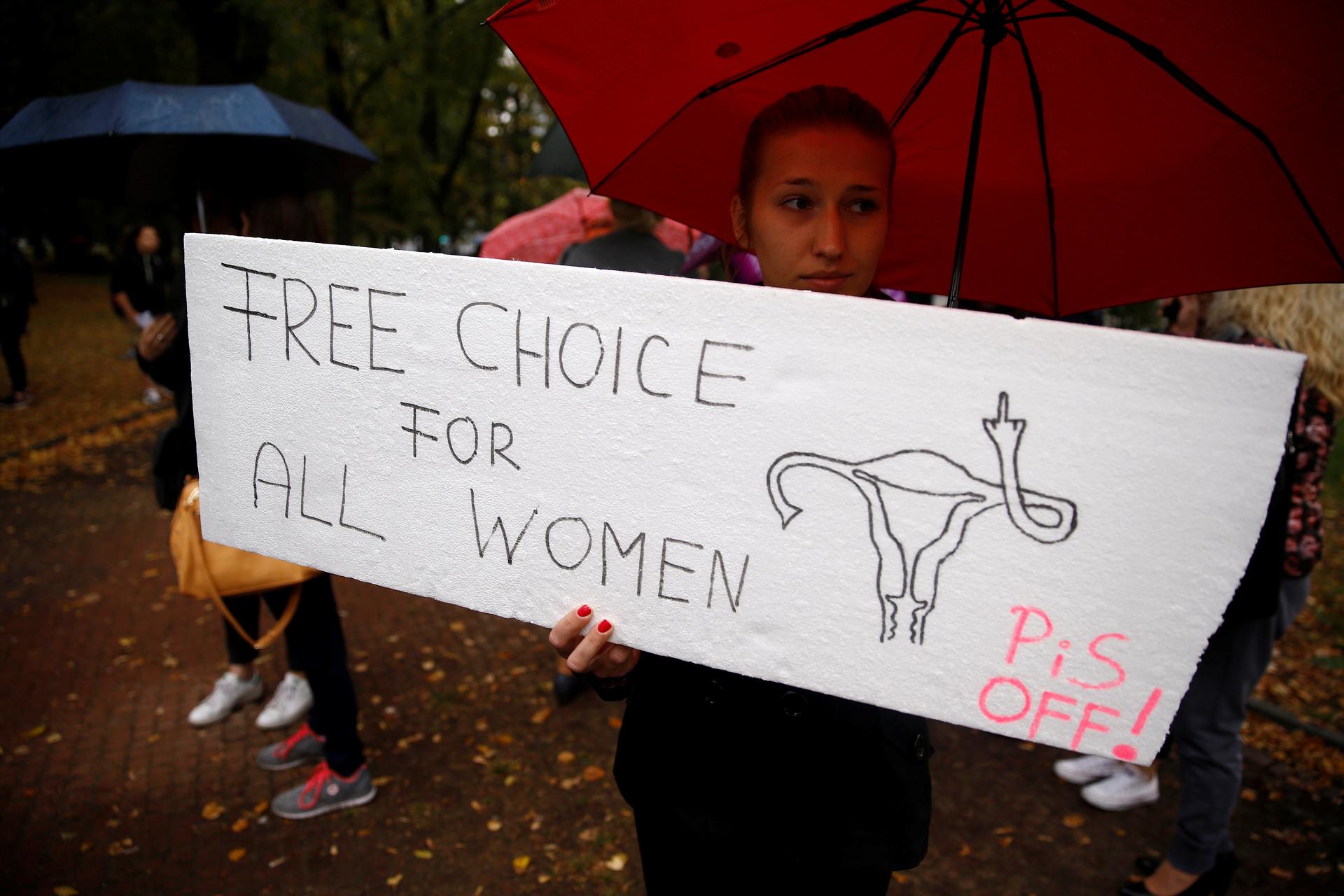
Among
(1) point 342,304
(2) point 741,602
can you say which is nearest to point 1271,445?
(2) point 741,602

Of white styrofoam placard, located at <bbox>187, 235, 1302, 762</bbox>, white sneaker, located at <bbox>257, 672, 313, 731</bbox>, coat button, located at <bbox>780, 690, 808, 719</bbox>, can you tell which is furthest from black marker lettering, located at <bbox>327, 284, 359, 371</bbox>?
white sneaker, located at <bbox>257, 672, 313, 731</bbox>

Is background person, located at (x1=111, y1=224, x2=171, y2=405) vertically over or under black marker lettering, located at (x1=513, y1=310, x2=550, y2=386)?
under

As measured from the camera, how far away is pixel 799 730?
1377 mm

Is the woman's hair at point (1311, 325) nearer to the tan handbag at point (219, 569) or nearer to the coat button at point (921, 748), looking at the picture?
the coat button at point (921, 748)

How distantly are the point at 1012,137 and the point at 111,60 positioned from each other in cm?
1894

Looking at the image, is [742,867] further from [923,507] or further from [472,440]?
[472,440]

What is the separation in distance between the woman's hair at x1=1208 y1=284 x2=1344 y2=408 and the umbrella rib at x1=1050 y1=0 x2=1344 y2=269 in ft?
3.68

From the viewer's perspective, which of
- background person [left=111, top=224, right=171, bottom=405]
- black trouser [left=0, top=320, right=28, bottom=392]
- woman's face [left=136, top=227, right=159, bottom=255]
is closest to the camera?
background person [left=111, top=224, right=171, bottom=405]

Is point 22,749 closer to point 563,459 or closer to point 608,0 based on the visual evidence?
point 563,459

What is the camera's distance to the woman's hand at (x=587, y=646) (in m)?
1.30

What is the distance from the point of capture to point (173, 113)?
284cm

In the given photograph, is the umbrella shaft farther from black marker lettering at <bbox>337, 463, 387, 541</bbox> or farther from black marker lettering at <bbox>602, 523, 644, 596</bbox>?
black marker lettering at <bbox>337, 463, 387, 541</bbox>

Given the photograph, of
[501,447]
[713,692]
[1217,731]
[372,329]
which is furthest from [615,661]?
[1217,731]

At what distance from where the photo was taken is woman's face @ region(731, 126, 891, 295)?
1339mm
